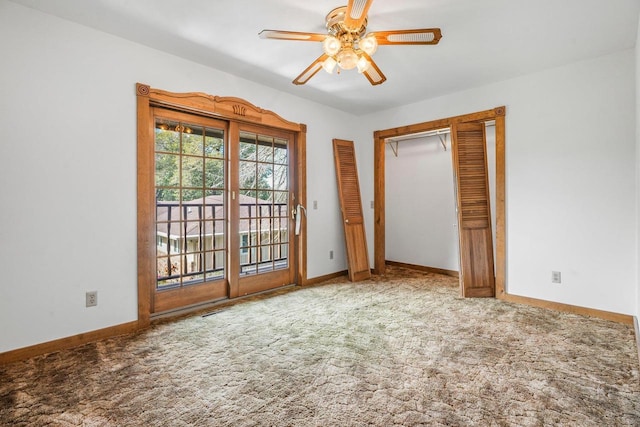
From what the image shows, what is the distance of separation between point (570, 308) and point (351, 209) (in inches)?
111

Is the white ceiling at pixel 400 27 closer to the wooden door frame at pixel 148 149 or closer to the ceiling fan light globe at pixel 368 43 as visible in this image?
the ceiling fan light globe at pixel 368 43

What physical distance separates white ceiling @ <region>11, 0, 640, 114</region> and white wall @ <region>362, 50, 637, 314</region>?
0.26 m

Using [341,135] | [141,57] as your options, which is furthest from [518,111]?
[141,57]

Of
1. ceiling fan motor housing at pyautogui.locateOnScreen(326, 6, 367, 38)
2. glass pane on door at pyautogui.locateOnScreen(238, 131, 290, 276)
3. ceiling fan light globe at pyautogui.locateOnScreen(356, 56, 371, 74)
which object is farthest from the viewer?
glass pane on door at pyautogui.locateOnScreen(238, 131, 290, 276)

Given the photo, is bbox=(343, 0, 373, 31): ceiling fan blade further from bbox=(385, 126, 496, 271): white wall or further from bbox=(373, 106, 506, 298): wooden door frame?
bbox=(385, 126, 496, 271): white wall

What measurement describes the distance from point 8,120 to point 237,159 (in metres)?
1.90

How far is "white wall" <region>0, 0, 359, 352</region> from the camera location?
2.27m

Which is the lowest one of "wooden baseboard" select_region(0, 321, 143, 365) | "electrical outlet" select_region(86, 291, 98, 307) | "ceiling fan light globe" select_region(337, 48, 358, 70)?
"wooden baseboard" select_region(0, 321, 143, 365)

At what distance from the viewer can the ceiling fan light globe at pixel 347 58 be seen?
2273 mm

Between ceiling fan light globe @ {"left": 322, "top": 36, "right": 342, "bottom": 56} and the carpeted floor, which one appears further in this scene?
ceiling fan light globe @ {"left": 322, "top": 36, "right": 342, "bottom": 56}

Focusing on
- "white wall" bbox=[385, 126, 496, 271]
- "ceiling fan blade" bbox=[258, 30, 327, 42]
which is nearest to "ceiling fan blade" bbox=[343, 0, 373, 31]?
"ceiling fan blade" bbox=[258, 30, 327, 42]

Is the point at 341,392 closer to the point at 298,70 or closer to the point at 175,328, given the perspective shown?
the point at 175,328

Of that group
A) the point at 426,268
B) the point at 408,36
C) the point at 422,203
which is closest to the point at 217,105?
the point at 408,36

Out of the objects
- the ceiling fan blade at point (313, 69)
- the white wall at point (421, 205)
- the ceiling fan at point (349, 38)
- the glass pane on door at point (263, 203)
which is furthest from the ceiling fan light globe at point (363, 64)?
the white wall at point (421, 205)
